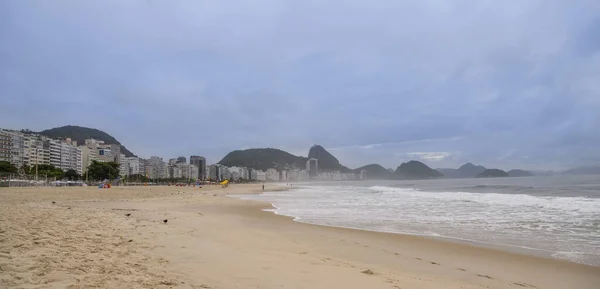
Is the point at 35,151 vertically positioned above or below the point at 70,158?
above

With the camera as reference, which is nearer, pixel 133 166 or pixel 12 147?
pixel 12 147

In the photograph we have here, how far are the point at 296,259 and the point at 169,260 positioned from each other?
2.14 metres

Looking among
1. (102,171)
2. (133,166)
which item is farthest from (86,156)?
(102,171)

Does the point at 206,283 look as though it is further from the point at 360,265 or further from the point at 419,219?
the point at 419,219

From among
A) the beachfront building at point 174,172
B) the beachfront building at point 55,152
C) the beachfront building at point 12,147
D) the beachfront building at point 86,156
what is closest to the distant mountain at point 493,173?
the beachfront building at point 174,172

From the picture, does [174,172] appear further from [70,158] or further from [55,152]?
[55,152]

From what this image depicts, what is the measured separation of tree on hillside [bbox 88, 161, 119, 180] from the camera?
92.1m

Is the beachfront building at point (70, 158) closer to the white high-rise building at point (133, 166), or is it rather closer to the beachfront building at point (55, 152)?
the beachfront building at point (55, 152)

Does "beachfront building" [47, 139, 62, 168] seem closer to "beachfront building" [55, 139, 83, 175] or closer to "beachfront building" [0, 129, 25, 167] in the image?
"beachfront building" [55, 139, 83, 175]

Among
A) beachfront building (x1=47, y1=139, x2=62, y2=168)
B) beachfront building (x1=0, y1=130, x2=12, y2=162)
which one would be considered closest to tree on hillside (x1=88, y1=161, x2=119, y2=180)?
beachfront building (x1=0, y1=130, x2=12, y2=162)

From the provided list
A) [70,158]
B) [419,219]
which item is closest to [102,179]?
[70,158]

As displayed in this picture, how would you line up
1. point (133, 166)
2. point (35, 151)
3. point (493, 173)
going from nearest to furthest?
point (35, 151), point (133, 166), point (493, 173)

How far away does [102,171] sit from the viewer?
93.1m

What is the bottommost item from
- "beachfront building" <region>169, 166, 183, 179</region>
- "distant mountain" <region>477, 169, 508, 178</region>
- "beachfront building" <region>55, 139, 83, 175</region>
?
"distant mountain" <region>477, 169, 508, 178</region>
